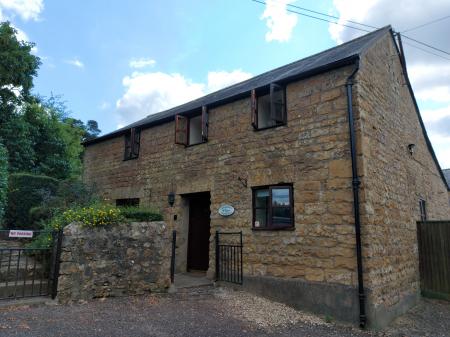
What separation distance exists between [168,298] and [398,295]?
4764 mm

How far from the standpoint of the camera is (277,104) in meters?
8.00

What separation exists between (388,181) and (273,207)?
102 inches

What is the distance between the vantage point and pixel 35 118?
62.8ft

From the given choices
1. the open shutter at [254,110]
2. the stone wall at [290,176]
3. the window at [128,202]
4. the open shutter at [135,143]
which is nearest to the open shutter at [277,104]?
the stone wall at [290,176]

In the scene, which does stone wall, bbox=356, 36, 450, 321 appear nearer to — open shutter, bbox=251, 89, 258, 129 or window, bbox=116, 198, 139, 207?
open shutter, bbox=251, 89, 258, 129

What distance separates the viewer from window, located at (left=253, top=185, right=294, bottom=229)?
282 inches

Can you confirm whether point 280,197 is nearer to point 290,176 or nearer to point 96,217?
point 290,176

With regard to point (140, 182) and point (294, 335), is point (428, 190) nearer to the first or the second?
point (294, 335)

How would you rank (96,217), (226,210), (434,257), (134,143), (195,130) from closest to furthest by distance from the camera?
(96,217)
(226,210)
(434,257)
(195,130)
(134,143)

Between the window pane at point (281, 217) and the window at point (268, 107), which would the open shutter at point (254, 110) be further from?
the window pane at point (281, 217)

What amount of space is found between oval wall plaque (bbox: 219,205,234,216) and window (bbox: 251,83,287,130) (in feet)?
6.61

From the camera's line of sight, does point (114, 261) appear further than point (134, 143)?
No

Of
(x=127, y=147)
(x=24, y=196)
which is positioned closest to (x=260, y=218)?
(x=127, y=147)

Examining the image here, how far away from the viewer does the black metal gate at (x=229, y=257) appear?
25.5 feet
